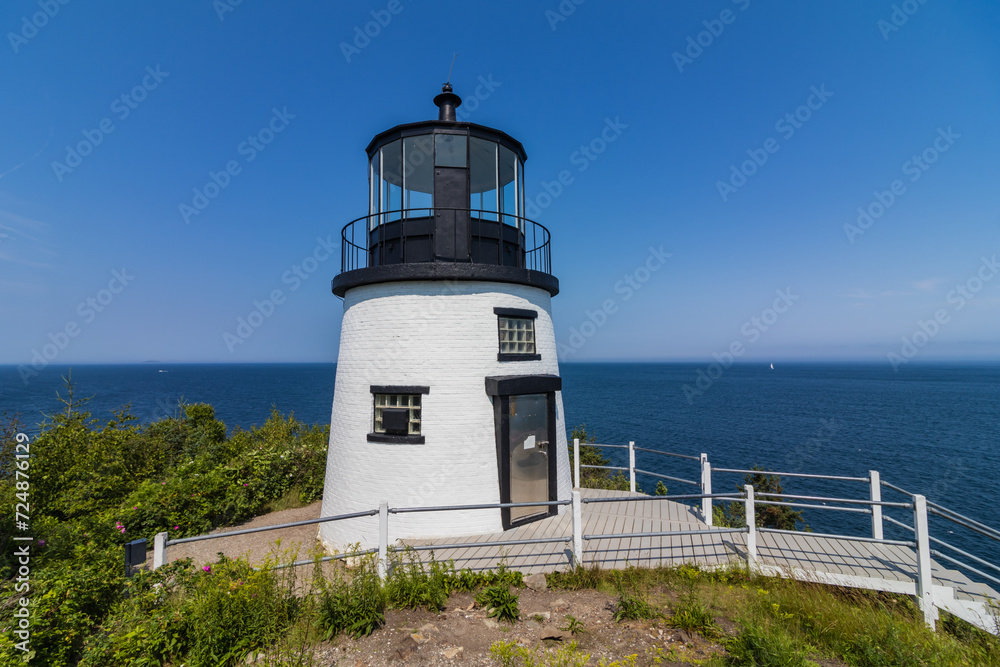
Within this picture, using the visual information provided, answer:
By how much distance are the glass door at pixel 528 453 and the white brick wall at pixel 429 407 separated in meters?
0.47

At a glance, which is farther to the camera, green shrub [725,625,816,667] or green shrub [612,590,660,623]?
green shrub [612,590,660,623]

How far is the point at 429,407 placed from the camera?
8078mm

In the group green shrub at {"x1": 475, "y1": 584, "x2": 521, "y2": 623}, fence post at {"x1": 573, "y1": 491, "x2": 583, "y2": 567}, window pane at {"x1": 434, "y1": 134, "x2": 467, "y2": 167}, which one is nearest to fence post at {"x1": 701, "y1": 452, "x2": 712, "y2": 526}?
fence post at {"x1": 573, "y1": 491, "x2": 583, "y2": 567}

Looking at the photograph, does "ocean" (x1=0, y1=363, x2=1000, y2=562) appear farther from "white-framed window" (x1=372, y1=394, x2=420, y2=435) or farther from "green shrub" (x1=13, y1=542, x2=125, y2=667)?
"white-framed window" (x1=372, y1=394, x2=420, y2=435)

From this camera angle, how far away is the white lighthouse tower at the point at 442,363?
805cm

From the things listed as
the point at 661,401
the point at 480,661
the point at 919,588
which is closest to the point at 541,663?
the point at 480,661

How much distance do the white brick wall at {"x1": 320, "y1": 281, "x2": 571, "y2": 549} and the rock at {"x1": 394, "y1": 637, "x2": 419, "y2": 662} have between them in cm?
319

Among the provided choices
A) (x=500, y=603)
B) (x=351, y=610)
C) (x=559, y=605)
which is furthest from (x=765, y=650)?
(x=351, y=610)

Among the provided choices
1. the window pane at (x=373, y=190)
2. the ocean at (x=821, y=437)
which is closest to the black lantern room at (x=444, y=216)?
the window pane at (x=373, y=190)

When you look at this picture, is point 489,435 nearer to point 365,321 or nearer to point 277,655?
point 365,321

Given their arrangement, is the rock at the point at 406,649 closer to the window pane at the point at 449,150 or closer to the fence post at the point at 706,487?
the fence post at the point at 706,487

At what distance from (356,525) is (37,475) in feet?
27.0

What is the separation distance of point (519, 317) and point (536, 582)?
4.69 metres

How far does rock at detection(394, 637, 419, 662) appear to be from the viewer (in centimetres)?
453
